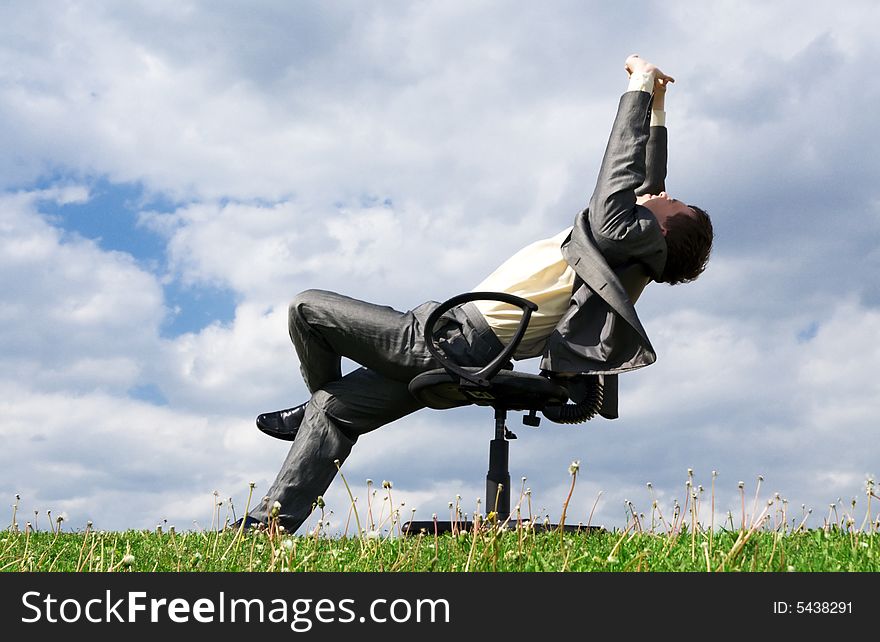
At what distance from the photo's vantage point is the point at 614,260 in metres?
4.95

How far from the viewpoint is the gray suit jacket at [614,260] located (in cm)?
484

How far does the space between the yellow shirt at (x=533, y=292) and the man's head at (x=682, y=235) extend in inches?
22.8

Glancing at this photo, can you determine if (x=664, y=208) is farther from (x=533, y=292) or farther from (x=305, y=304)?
(x=305, y=304)

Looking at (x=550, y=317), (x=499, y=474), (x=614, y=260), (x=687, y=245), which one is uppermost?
(x=687, y=245)

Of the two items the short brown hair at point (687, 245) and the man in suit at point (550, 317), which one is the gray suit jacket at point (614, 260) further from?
the short brown hair at point (687, 245)

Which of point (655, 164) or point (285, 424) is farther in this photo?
point (285, 424)

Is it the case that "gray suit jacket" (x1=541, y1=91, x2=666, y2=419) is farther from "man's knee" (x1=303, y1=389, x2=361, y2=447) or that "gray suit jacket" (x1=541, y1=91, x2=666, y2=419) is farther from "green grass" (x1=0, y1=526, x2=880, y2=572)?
"man's knee" (x1=303, y1=389, x2=361, y2=447)

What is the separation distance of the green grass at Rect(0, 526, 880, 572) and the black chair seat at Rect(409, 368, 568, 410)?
2.25 feet

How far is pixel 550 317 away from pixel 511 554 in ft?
5.05

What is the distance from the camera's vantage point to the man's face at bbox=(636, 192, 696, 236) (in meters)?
5.20

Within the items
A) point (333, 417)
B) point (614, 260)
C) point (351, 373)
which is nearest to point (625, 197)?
point (614, 260)

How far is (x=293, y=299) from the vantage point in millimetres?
5219
